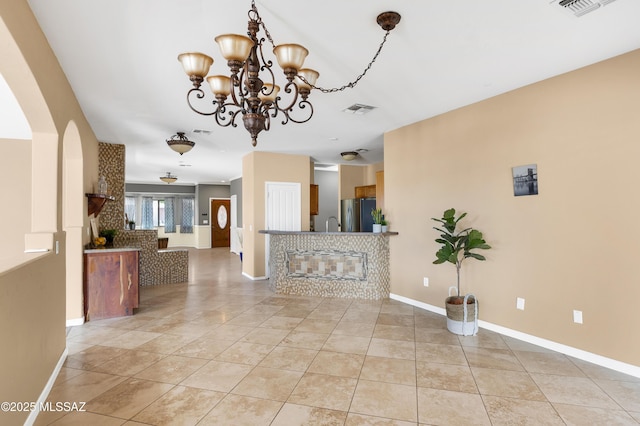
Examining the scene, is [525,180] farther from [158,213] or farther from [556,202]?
[158,213]

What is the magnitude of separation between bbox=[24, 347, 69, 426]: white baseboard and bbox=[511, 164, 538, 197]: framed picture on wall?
4347 millimetres

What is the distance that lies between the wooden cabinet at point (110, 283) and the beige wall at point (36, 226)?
4.17 feet

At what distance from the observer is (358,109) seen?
4.23 m

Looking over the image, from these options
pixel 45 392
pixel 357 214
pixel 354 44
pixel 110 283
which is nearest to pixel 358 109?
pixel 354 44

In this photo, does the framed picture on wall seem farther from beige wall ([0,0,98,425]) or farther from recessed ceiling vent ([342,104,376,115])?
beige wall ([0,0,98,425])

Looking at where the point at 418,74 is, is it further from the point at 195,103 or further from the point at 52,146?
the point at 52,146

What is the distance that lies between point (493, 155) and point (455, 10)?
2.00 meters

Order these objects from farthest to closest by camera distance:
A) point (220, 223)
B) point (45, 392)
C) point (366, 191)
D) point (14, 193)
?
point (220, 223)
point (366, 191)
point (14, 193)
point (45, 392)

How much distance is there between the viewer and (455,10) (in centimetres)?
221

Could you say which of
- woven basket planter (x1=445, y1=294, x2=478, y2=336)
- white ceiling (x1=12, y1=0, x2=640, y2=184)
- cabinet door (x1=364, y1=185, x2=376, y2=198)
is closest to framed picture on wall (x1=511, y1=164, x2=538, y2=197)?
white ceiling (x1=12, y1=0, x2=640, y2=184)

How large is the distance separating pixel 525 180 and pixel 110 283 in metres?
5.03

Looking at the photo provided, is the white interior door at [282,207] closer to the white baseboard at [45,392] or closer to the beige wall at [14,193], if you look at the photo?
the beige wall at [14,193]

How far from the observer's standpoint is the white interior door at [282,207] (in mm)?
6805

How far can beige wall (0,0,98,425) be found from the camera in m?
1.78
